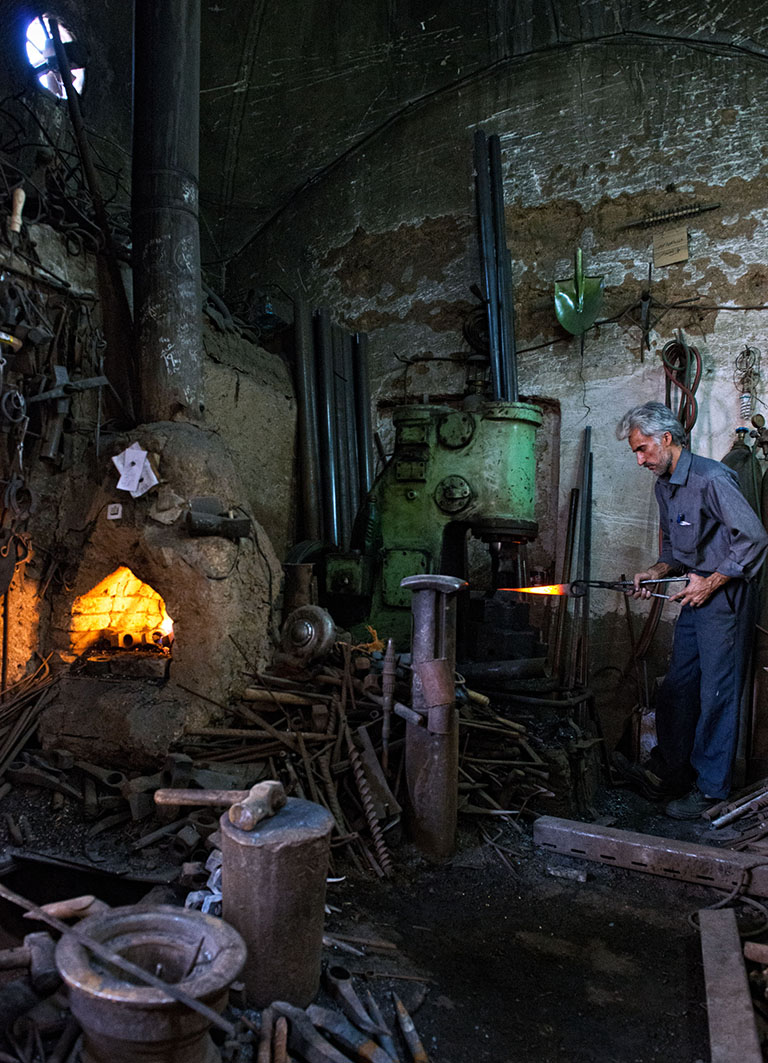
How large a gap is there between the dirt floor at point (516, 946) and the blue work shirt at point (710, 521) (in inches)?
62.2

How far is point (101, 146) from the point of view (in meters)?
7.00

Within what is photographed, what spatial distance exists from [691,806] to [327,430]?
173 inches

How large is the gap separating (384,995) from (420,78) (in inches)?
317

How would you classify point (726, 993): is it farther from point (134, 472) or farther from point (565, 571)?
point (565, 571)

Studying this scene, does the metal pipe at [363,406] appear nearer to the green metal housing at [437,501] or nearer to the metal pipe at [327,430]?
the metal pipe at [327,430]

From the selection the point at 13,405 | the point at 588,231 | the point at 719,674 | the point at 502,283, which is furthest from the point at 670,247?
the point at 13,405

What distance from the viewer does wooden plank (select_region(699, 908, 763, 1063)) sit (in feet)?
7.39

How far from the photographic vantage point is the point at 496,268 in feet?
22.4

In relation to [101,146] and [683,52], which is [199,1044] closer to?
[101,146]

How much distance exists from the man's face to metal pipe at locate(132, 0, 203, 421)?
3010mm

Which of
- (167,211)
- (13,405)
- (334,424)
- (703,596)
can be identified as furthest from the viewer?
(334,424)

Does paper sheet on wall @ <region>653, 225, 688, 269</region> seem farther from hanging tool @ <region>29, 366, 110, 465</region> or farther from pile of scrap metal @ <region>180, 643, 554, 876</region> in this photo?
hanging tool @ <region>29, 366, 110, 465</region>

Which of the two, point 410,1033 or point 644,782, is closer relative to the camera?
point 410,1033

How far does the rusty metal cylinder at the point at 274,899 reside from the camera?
91.4 inches
